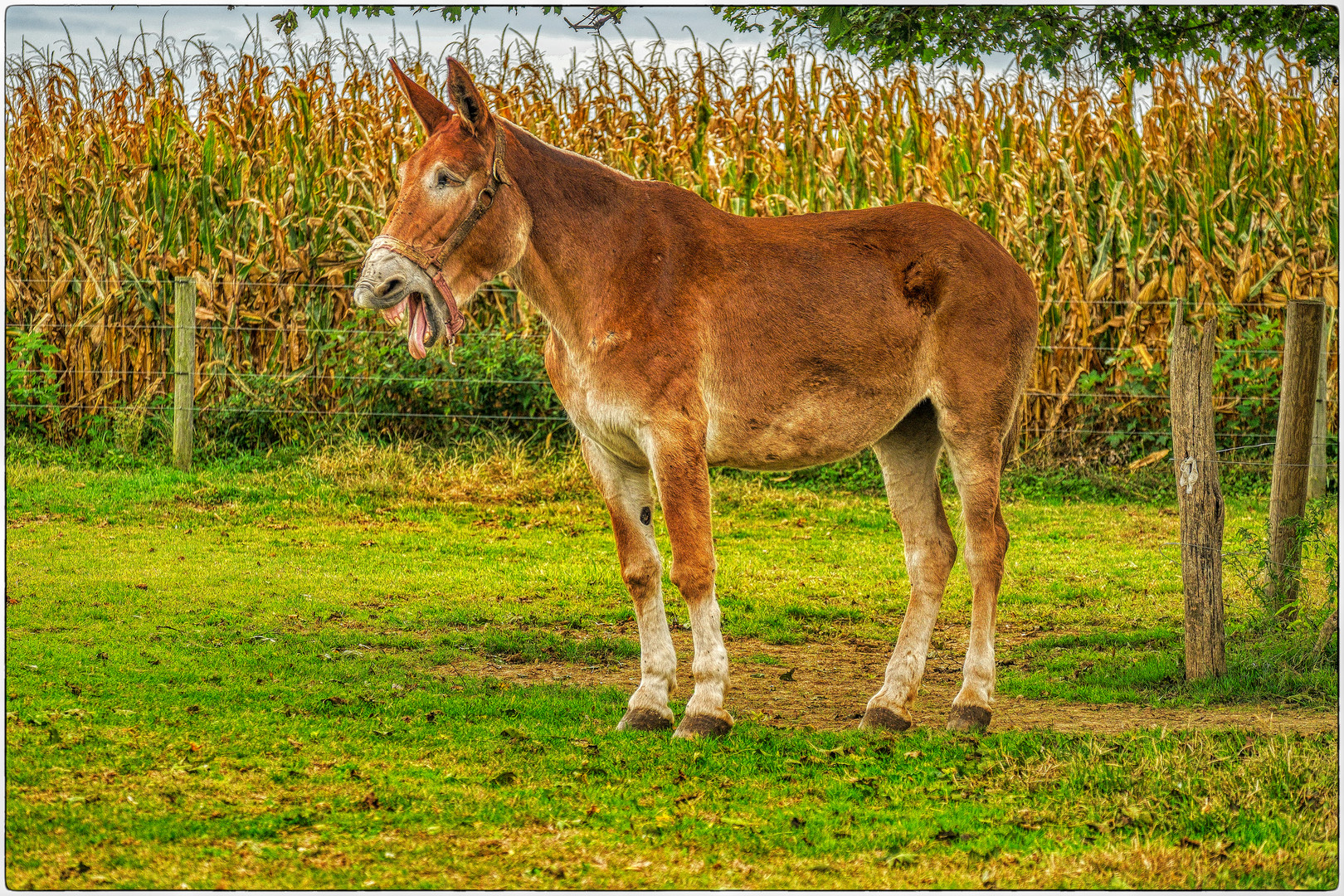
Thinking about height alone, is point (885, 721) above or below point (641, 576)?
below

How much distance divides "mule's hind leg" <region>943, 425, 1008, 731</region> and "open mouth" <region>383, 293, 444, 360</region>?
7.48 feet

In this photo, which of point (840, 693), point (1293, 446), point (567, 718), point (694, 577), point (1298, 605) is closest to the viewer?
point (694, 577)

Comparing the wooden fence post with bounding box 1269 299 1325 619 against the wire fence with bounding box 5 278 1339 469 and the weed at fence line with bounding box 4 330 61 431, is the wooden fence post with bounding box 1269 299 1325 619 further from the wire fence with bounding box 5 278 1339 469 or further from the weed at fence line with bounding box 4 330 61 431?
the weed at fence line with bounding box 4 330 61 431

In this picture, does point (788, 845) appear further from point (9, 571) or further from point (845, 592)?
point (9, 571)

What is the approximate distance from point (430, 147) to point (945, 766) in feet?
10.5

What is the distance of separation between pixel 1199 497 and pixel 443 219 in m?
3.84

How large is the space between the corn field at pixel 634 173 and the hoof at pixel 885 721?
21.3 feet

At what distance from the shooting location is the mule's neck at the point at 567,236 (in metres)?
5.35

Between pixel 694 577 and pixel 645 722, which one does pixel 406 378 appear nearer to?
pixel 645 722

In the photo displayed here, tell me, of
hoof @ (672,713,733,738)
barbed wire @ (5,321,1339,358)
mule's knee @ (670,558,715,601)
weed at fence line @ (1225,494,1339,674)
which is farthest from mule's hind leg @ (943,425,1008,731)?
barbed wire @ (5,321,1339,358)

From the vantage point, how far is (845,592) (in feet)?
28.1

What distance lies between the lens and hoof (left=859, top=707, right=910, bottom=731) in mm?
5598

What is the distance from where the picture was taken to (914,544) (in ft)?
19.5

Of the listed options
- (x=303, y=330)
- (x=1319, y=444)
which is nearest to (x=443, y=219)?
(x=1319, y=444)
